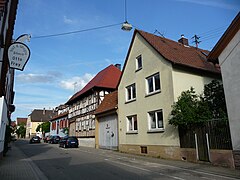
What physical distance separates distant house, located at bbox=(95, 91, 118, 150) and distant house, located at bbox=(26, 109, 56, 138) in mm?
67474

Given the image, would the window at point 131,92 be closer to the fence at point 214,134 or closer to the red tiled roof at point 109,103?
the red tiled roof at point 109,103

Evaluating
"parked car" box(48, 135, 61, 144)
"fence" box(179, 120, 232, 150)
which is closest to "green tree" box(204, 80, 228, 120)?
"fence" box(179, 120, 232, 150)

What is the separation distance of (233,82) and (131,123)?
1082 cm

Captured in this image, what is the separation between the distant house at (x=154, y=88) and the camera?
15398mm

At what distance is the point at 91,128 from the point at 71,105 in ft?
41.0

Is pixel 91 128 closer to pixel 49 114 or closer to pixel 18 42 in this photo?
pixel 18 42

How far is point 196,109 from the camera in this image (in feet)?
44.5

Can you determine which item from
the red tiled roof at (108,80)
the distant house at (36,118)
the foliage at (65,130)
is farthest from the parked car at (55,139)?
the distant house at (36,118)

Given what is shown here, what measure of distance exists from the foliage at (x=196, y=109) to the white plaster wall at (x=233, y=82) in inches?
53.7

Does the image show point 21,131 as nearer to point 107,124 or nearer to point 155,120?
point 107,124

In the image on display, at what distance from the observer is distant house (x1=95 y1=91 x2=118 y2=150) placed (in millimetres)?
22984

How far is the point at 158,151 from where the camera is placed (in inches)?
627

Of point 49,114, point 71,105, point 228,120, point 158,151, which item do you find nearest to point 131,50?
point 158,151

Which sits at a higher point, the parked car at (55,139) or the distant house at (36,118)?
the distant house at (36,118)
